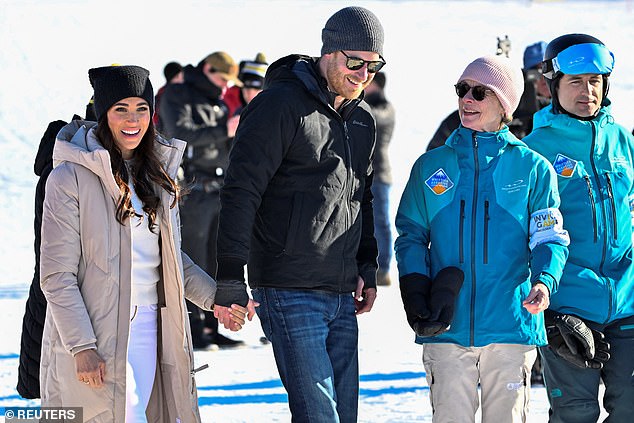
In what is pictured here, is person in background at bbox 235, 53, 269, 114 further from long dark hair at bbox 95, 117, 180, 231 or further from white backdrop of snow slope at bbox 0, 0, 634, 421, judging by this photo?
long dark hair at bbox 95, 117, 180, 231

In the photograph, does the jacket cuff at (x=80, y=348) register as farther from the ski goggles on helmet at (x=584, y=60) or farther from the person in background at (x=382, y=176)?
the person in background at (x=382, y=176)

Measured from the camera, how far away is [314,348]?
466cm

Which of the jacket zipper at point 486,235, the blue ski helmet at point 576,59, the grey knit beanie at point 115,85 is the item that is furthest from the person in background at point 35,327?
the blue ski helmet at point 576,59

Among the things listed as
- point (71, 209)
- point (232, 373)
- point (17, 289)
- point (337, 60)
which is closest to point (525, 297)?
point (337, 60)

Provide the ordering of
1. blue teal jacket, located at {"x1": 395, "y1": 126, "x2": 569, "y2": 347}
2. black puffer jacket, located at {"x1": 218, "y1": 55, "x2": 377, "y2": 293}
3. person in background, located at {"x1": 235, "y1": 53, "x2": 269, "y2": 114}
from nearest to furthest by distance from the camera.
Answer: black puffer jacket, located at {"x1": 218, "y1": 55, "x2": 377, "y2": 293}
blue teal jacket, located at {"x1": 395, "y1": 126, "x2": 569, "y2": 347}
person in background, located at {"x1": 235, "y1": 53, "x2": 269, "y2": 114}

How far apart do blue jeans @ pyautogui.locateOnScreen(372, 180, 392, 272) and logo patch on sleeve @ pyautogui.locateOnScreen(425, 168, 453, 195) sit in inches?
286

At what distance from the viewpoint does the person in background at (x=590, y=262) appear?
5.07m

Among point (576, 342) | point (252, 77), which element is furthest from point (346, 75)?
point (252, 77)

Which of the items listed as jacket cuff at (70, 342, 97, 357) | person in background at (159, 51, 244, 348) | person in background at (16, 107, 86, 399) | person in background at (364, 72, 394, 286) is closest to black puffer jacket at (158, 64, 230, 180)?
person in background at (159, 51, 244, 348)

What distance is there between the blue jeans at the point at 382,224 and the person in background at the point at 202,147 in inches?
129

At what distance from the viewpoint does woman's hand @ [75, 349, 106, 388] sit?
13.8ft

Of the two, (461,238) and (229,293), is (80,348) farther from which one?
(461,238)

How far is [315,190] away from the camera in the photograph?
4703 mm

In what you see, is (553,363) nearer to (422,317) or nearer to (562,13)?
(422,317)
